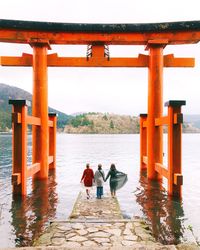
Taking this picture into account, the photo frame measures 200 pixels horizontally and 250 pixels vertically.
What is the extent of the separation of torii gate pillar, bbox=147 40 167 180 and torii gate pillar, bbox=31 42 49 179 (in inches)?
193

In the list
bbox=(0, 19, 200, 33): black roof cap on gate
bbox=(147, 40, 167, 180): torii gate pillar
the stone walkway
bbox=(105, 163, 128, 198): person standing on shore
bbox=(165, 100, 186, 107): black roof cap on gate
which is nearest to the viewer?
the stone walkway

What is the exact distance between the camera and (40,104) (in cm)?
1506

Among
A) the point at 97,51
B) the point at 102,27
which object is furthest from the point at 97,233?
the point at 102,27

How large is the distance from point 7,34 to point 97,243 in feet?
36.1

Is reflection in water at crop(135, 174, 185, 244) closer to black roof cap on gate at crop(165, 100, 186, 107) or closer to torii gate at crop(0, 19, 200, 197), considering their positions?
torii gate at crop(0, 19, 200, 197)

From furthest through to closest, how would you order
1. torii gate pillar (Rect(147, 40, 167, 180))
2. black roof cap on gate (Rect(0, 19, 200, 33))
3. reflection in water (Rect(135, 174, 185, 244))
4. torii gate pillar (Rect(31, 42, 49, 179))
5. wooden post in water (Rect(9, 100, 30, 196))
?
torii gate pillar (Rect(31, 42, 49, 179)) → torii gate pillar (Rect(147, 40, 167, 180)) → black roof cap on gate (Rect(0, 19, 200, 33)) → wooden post in water (Rect(9, 100, 30, 196)) → reflection in water (Rect(135, 174, 185, 244))

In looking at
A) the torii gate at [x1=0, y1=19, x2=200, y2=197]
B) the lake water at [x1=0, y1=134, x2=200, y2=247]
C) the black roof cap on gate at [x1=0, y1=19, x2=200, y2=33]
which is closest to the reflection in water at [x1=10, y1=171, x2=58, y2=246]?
the lake water at [x1=0, y1=134, x2=200, y2=247]

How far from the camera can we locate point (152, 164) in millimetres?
14945

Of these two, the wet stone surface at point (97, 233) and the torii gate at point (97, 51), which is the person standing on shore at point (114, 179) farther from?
the torii gate at point (97, 51)

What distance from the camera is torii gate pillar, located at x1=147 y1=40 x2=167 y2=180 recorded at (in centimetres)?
1481

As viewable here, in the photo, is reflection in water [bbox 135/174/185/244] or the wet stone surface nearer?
the wet stone surface

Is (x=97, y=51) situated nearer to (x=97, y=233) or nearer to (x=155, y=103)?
(x=155, y=103)

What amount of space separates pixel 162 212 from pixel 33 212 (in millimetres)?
4104

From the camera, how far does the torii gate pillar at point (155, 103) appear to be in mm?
14812
